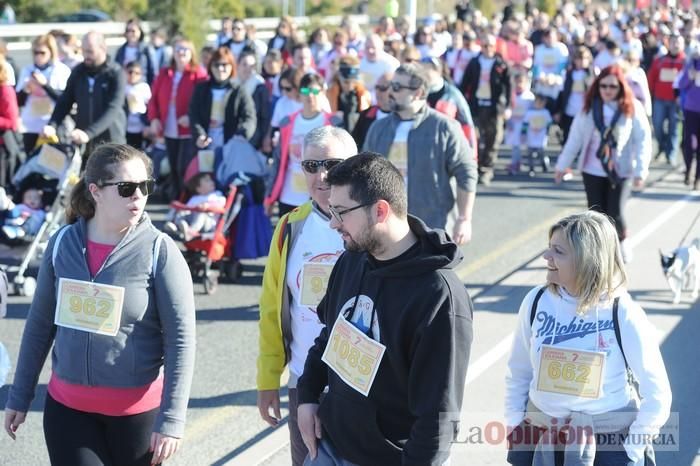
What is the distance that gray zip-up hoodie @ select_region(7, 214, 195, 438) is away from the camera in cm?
417

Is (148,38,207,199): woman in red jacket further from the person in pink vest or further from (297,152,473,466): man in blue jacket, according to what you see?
(297,152,473,466): man in blue jacket

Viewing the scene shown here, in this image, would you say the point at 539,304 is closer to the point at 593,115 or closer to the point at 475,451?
the point at 475,451

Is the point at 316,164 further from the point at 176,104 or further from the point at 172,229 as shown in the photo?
the point at 176,104

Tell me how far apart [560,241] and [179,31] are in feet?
86.2

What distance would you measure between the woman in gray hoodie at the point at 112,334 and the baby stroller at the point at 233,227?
5.20 m

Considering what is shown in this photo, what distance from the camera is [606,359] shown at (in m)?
4.05

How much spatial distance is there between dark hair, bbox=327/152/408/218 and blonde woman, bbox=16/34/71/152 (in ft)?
30.5

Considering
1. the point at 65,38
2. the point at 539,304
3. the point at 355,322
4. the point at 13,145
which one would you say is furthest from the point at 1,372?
the point at 65,38

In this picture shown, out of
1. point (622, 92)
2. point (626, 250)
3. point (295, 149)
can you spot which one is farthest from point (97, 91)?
point (626, 250)

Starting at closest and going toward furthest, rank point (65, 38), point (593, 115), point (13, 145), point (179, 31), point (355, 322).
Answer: point (355, 322) < point (593, 115) < point (13, 145) < point (65, 38) < point (179, 31)

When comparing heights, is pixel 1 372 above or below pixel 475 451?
above

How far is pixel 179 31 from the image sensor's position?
29.3 meters

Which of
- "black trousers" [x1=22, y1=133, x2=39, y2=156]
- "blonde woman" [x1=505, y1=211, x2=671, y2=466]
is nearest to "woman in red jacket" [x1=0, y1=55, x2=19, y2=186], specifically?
"black trousers" [x1=22, y1=133, x2=39, y2=156]

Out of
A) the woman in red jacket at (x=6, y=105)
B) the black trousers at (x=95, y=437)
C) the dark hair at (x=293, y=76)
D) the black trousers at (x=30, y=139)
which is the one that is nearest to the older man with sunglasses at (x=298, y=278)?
the black trousers at (x=95, y=437)
